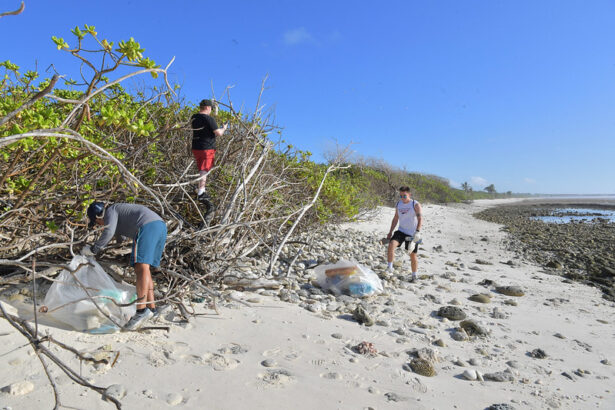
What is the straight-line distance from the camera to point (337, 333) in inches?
125

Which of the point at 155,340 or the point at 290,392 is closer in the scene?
the point at 290,392

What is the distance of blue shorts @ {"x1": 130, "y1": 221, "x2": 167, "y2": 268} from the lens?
2.96m

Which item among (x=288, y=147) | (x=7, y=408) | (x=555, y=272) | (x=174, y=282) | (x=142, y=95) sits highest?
(x=142, y=95)

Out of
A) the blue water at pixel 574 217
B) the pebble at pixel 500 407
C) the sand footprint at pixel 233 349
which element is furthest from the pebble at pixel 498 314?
the blue water at pixel 574 217

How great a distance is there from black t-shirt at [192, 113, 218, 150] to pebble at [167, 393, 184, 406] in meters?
3.20

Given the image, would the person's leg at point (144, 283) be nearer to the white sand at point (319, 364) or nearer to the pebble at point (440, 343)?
the white sand at point (319, 364)

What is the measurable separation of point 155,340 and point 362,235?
7.06 m

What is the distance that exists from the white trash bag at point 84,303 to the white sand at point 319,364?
8 centimetres

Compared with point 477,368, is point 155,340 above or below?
above

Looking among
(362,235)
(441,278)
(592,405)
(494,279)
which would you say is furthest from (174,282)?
(362,235)

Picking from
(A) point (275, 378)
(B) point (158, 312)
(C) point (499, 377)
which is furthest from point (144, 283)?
(C) point (499, 377)

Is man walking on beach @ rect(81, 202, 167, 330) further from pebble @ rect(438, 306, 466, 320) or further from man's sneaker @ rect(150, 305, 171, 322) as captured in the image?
pebble @ rect(438, 306, 466, 320)

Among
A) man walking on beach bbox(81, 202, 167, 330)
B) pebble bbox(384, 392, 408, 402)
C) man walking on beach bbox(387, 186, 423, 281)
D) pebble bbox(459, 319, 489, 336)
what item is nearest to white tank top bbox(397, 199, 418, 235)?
man walking on beach bbox(387, 186, 423, 281)

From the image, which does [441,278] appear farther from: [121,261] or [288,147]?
[121,261]
